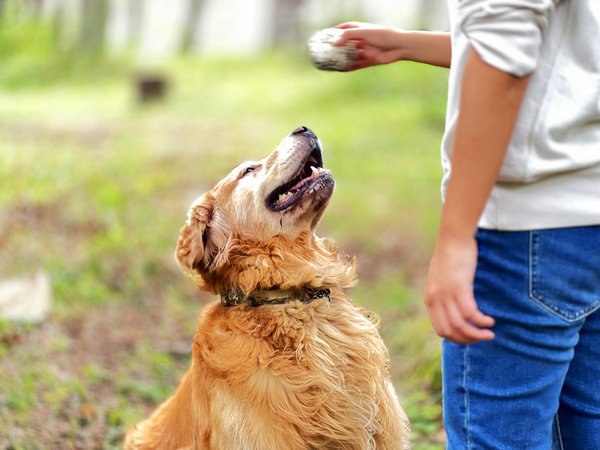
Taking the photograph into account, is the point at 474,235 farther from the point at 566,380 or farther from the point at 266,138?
the point at 266,138

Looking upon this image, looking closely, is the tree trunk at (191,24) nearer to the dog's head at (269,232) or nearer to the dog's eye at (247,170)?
the dog's eye at (247,170)

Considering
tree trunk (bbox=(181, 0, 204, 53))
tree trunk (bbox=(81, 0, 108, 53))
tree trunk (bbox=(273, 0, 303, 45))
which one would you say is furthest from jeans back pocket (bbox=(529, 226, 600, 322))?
tree trunk (bbox=(181, 0, 204, 53))

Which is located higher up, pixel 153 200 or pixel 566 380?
pixel 566 380

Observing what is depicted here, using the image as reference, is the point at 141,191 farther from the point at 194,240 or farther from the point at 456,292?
the point at 456,292

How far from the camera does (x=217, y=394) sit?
8.30 feet

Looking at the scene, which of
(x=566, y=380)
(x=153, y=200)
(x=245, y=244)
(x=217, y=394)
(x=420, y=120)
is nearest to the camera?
(x=566, y=380)

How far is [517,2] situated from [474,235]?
45 centimetres

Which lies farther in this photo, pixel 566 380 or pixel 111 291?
pixel 111 291

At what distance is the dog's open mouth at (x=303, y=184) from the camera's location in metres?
2.84

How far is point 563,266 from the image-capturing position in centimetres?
147

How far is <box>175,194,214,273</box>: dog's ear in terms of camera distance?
2744 millimetres

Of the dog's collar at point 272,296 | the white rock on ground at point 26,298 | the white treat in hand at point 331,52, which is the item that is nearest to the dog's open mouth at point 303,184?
the dog's collar at point 272,296

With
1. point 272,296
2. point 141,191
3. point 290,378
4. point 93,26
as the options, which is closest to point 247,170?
point 272,296

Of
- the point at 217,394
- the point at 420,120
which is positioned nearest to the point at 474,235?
the point at 217,394
